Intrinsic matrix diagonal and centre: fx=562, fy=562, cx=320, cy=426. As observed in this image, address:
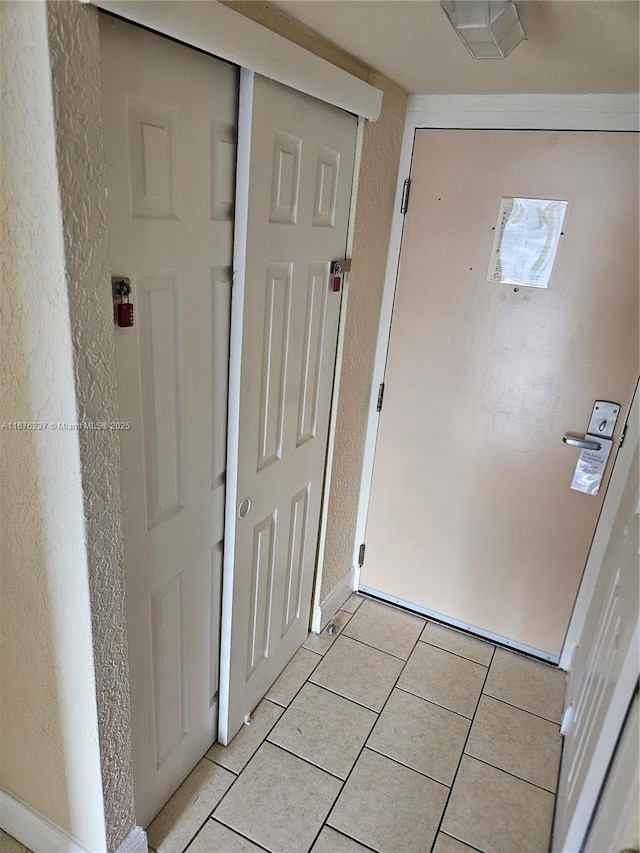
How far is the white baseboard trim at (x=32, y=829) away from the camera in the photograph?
1.40m

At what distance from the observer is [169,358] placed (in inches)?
47.7

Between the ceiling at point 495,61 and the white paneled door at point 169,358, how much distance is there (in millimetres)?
331

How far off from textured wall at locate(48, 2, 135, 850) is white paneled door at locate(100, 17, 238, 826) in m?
0.06

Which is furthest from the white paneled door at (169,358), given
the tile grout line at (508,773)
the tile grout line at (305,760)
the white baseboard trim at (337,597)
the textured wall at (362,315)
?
the tile grout line at (508,773)

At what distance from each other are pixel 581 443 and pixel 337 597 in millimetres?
1183

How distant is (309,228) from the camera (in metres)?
1.56

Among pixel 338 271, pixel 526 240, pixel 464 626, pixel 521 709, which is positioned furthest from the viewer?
pixel 464 626

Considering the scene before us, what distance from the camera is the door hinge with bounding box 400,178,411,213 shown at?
6.63 ft

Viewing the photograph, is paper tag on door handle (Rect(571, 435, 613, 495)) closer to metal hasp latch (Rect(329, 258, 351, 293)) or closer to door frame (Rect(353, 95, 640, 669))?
door frame (Rect(353, 95, 640, 669))

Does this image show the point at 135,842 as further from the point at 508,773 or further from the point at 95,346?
the point at 95,346

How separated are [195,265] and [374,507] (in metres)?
1.49

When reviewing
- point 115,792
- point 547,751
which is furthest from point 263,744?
point 547,751

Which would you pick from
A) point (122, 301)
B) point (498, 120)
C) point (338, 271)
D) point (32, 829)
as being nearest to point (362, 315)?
point (338, 271)

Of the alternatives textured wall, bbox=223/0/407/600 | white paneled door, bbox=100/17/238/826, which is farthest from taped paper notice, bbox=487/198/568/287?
white paneled door, bbox=100/17/238/826
